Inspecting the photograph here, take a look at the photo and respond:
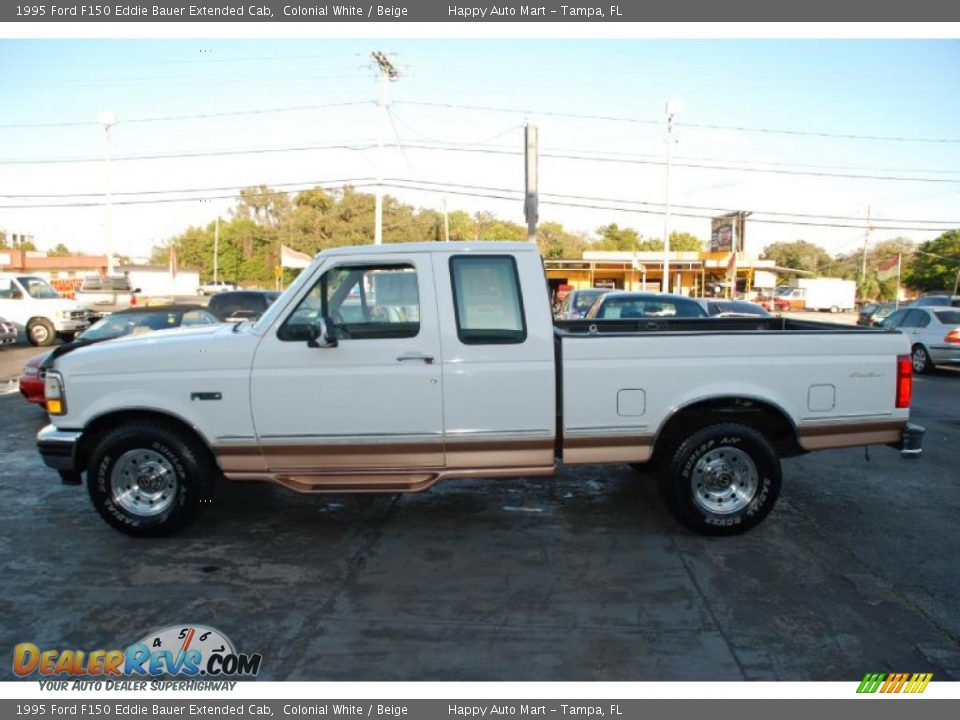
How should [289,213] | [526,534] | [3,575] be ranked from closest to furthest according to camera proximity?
1. [3,575]
2. [526,534]
3. [289,213]

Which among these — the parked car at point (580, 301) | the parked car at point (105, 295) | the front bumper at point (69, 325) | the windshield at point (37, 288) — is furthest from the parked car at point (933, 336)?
the parked car at point (105, 295)

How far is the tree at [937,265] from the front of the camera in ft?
197

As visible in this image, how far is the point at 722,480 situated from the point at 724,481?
0.02m

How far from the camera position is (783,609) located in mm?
4156

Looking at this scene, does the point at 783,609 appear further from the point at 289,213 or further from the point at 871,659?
the point at 289,213

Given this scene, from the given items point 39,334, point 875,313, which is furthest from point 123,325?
point 875,313

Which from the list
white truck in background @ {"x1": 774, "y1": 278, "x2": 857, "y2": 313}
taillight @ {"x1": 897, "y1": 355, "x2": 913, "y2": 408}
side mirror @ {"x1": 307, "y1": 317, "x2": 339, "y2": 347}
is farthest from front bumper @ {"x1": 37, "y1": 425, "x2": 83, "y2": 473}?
white truck in background @ {"x1": 774, "y1": 278, "x2": 857, "y2": 313}

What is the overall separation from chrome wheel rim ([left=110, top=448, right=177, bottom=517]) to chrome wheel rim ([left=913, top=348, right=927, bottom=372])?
16.1m

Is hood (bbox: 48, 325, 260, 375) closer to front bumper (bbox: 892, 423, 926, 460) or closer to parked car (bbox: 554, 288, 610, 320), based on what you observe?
front bumper (bbox: 892, 423, 926, 460)

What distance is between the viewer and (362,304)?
514 centimetres

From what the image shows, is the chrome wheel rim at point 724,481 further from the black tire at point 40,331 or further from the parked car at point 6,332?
the black tire at point 40,331

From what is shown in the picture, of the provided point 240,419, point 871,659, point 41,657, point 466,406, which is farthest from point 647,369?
point 41,657

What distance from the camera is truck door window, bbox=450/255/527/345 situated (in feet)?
16.5

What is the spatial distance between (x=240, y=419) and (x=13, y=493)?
9.95 feet
